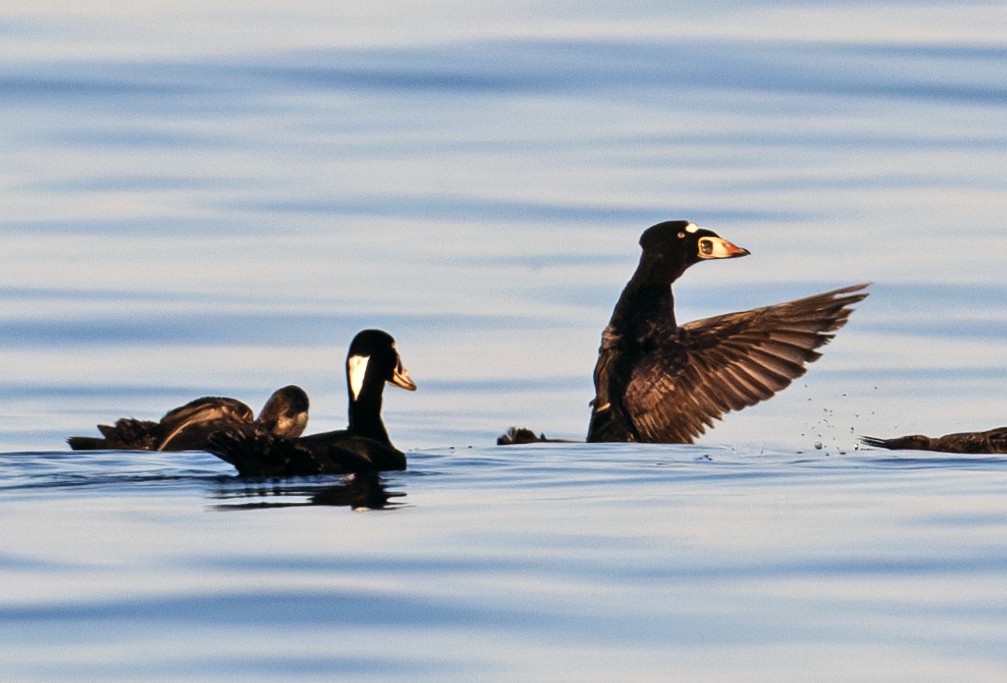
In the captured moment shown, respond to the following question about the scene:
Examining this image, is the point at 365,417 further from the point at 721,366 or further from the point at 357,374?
the point at 721,366

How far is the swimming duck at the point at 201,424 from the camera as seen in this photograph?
11016mm

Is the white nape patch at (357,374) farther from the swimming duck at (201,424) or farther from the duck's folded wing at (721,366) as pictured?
the duck's folded wing at (721,366)

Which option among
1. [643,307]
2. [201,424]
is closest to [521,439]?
[643,307]

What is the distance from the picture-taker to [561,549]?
7.71 m

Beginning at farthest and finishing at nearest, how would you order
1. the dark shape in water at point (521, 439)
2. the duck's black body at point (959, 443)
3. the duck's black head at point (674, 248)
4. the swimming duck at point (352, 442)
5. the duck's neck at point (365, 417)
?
the duck's black head at point (674, 248)
the dark shape in water at point (521, 439)
the duck's black body at point (959, 443)
the duck's neck at point (365, 417)
the swimming duck at point (352, 442)

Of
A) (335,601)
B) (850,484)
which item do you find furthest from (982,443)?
(335,601)

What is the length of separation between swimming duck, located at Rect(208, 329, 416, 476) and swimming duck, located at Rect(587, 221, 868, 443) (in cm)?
133

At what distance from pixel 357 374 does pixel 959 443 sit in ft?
10.4

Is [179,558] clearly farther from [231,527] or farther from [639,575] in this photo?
[639,575]

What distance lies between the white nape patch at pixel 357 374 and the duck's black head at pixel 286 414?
419 mm

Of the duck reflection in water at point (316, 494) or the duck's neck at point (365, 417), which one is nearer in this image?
the duck reflection in water at point (316, 494)

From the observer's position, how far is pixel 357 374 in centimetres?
1074

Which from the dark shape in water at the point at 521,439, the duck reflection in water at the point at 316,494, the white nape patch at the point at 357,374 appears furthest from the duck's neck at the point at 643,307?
the duck reflection in water at the point at 316,494

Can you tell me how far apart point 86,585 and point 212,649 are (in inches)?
44.6
